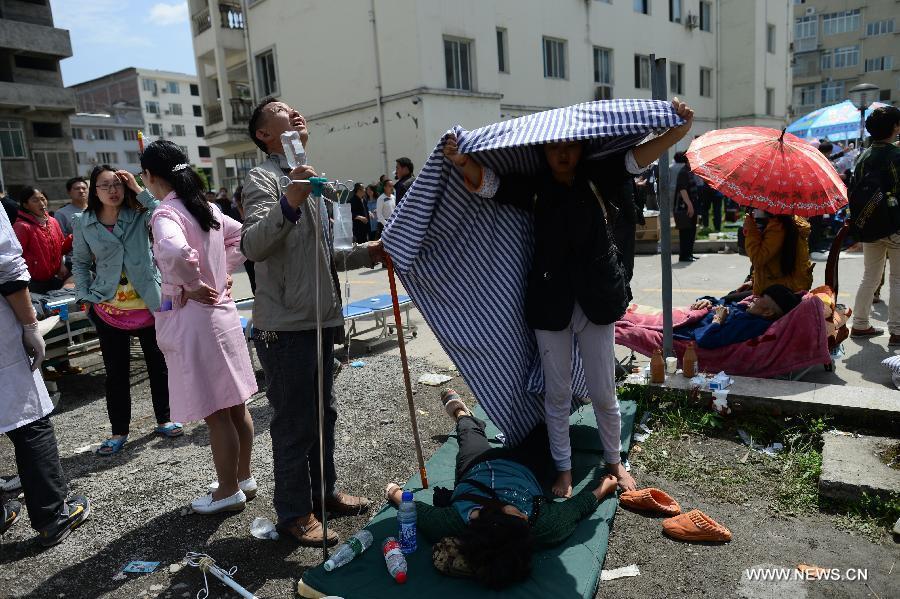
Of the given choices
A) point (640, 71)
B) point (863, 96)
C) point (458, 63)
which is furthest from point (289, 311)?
point (640, 71)

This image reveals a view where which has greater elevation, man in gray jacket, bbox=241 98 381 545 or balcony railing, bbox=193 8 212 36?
balcony railing, bbox=193 8 212 36

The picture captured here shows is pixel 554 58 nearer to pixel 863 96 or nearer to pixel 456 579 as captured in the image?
pixel 863 96

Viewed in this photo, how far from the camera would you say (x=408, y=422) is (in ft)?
16.0

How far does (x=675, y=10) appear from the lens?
25.2 metres

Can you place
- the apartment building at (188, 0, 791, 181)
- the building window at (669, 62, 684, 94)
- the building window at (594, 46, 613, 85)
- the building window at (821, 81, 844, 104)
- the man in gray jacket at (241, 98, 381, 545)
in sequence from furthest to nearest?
the building window at (821, 81, 844, 104) < the building window at (669, 62, 684, 94) < the building window at (594, 46, 613, 85) < the apartment building at (188, 0, 791, 181) < the man in gray jacket at (241, 98, 381, 545)

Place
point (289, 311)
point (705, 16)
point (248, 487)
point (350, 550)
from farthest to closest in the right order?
point (705, 16), point (248, 487), point (289, 311), point (350, 550)

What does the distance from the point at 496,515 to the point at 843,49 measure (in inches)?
2393

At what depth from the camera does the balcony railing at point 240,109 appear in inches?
922

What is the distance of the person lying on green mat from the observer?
2562mm

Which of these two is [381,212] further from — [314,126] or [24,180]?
[24,180]

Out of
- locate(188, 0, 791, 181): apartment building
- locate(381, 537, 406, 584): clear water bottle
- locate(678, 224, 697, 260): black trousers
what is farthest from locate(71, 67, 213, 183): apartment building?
locate(381, 537, 406, 584): clear water bottle

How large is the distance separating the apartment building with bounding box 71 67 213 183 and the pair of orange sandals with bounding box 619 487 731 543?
6848 centimetres

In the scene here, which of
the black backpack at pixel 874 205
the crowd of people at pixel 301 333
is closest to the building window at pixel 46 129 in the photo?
the crowd of people at pixel 301 333

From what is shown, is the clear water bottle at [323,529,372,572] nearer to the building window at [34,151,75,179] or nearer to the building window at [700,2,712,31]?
the building window at [700,2,712,31]
